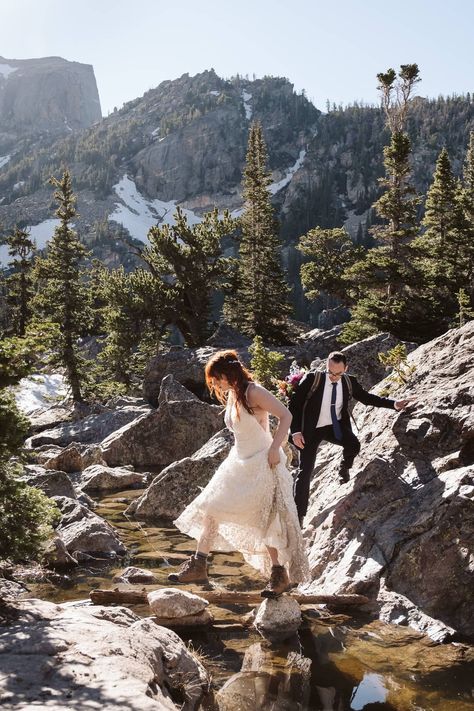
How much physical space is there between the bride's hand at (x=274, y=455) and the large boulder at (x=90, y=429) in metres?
18.6

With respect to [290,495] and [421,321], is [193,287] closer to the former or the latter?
[421,321]

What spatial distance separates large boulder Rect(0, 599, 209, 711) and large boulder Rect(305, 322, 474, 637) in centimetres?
257

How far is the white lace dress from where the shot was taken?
6.27 meters

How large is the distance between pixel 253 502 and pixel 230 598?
45.8 inches

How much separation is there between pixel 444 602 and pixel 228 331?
3209 centimetres

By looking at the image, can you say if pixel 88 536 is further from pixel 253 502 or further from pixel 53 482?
pixel 253 502

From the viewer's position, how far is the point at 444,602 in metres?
6.00

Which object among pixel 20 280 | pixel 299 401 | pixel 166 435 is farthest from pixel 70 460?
pixel 20 280

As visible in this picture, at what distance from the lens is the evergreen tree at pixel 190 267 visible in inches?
1479

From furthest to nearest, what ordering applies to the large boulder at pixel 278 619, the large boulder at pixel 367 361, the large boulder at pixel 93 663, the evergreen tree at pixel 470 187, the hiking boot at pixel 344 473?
A: the evergreen tree at pixel 470 187 → the large boulder at pixel 367 361 → the hiking boot at pixel 344 473 → the large boulder at pixel 278 619 → the large boulder at pixel 93 663

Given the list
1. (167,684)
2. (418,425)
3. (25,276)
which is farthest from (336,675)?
(25,276)

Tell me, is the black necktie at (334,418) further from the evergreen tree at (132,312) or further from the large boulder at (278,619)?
the evergreen tree at (132,312)

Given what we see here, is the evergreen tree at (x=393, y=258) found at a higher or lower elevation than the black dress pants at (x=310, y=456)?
higher

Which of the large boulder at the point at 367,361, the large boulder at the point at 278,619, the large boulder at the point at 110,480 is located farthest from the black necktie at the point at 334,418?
the large boulder at the point at 110,480
